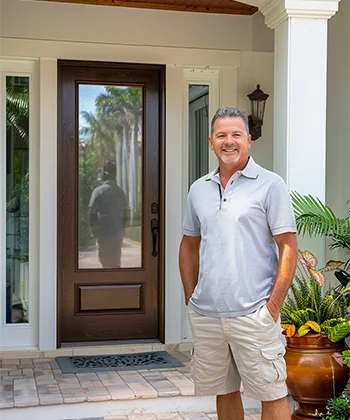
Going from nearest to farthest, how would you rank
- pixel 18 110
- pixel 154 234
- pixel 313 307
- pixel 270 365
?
pixel 270 365
pixel 313 307
pixel 18 110
pixel 154 234

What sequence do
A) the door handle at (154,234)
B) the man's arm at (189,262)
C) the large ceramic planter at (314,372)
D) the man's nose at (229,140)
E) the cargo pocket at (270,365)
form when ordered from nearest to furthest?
the cargo pocket at (270,365) → the man's nose at (229,140) → the man's arm at (189,262) → the large ceramic planter at (314,372) → the door handle at (154,234)

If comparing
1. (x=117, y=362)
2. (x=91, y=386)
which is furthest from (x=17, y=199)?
(x=91, y=386)

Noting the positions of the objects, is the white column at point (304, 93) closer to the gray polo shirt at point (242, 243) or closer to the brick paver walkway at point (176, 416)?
the gray polo shirt at point (242, 243)

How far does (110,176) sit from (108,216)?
292 mm

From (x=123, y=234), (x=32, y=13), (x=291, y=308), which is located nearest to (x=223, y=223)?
(x=291, y=308)

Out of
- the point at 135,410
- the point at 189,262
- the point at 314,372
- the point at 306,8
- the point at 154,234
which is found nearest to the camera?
the point at 189,262

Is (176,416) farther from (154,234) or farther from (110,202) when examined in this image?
(110,202)

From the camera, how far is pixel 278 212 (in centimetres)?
273

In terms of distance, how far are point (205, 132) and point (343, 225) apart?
1893mm

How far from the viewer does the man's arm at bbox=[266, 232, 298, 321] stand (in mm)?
2707

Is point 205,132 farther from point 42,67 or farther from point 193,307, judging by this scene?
point 193,307

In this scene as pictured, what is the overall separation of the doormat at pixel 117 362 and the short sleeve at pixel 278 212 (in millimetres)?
2086

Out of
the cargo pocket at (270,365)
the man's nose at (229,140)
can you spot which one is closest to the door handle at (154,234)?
the man's nose at (229,140)

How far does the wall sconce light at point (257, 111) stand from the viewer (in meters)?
5.11
